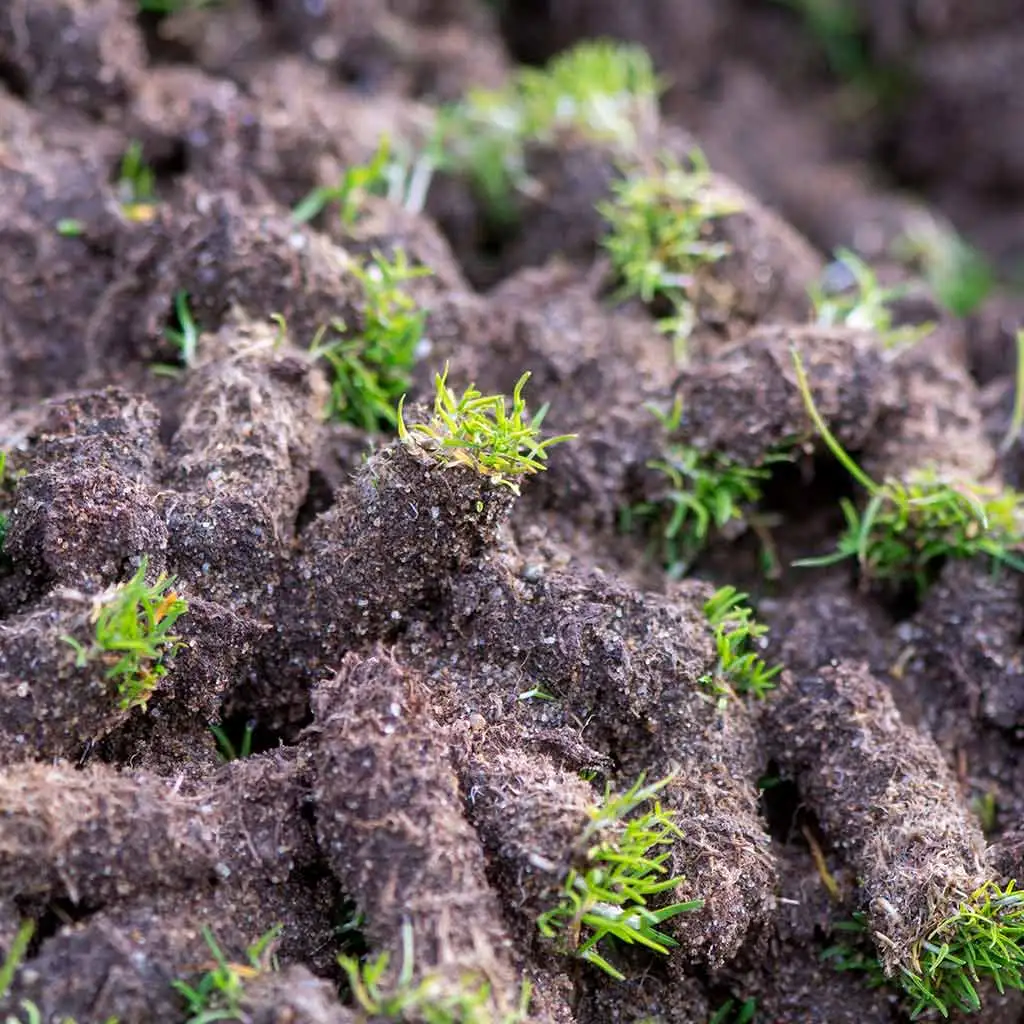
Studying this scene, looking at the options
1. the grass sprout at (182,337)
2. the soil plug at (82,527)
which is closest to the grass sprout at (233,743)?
the soil plug at (82,527)

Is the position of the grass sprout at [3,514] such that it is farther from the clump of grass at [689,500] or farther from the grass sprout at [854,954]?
the grass sprout at [854,954]

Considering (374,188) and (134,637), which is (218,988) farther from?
(374,188)

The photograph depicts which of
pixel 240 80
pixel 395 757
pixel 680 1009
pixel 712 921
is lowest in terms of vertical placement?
pixel 680 1009

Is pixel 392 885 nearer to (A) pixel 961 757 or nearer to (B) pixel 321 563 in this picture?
(B) pixel 321 563

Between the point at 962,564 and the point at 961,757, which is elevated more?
the point at 962,564

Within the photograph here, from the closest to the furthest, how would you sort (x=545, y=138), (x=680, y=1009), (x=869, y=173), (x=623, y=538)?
(x=680, y=1009) → (x=623, y=538) → (x=545, y=138) → (x=869, y=173)

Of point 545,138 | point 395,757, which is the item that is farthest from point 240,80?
point 395,757

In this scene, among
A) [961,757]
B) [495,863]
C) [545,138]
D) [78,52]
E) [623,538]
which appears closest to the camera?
[495,863]
